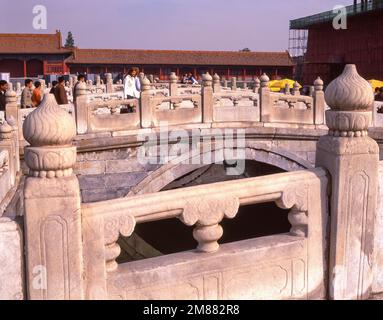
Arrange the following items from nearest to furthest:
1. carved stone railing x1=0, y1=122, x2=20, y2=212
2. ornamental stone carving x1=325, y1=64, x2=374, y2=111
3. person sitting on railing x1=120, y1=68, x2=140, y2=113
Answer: ornamental stone carving x1=325, y1=64, x2=374, y2=111 → carved stone railing x1=0, y1=122, x2=20, y2=212 → person sitting on railing x1=120, y1=68, x2=140, y2=113

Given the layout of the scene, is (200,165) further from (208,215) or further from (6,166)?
(208,215)

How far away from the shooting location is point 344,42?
2897cm

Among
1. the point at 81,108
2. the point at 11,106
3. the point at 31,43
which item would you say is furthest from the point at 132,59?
the point at 11,106

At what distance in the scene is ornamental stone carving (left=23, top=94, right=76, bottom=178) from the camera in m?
2.51

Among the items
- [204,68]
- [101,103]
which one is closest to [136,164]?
[101,103]

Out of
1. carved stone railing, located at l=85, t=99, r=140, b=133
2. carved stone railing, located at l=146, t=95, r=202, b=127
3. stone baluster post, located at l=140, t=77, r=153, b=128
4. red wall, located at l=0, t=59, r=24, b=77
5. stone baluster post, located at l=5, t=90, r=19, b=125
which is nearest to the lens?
stone baluster post, located at l=5, t=90, r=19, b=125

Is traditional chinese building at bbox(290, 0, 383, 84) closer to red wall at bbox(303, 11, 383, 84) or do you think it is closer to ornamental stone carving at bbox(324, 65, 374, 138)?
red wall at bbox(303, 11, 383, 84)

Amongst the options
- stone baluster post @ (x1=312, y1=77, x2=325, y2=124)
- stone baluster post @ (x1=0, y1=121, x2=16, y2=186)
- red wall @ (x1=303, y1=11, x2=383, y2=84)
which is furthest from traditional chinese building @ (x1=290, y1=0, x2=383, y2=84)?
stone baluster post @ (x1=0, y1=121, x2=16, y2=186)

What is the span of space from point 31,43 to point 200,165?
30845mm

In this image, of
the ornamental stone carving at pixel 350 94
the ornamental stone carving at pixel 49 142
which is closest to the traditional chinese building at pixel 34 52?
the ornamental stone carving at pixel 350 94

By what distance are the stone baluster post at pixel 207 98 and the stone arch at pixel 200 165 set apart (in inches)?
30.5

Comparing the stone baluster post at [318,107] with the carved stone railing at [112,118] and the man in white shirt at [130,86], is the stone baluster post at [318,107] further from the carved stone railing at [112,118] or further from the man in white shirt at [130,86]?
the man in white shirt at [130,86]

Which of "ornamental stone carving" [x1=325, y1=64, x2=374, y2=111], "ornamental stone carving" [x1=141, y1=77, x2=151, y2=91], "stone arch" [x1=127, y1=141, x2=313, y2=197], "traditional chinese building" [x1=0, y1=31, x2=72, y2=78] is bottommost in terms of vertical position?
"stone arch" [x1=127, y1=141, x2=313, y2=197]

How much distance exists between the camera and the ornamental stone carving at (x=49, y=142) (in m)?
2.51
